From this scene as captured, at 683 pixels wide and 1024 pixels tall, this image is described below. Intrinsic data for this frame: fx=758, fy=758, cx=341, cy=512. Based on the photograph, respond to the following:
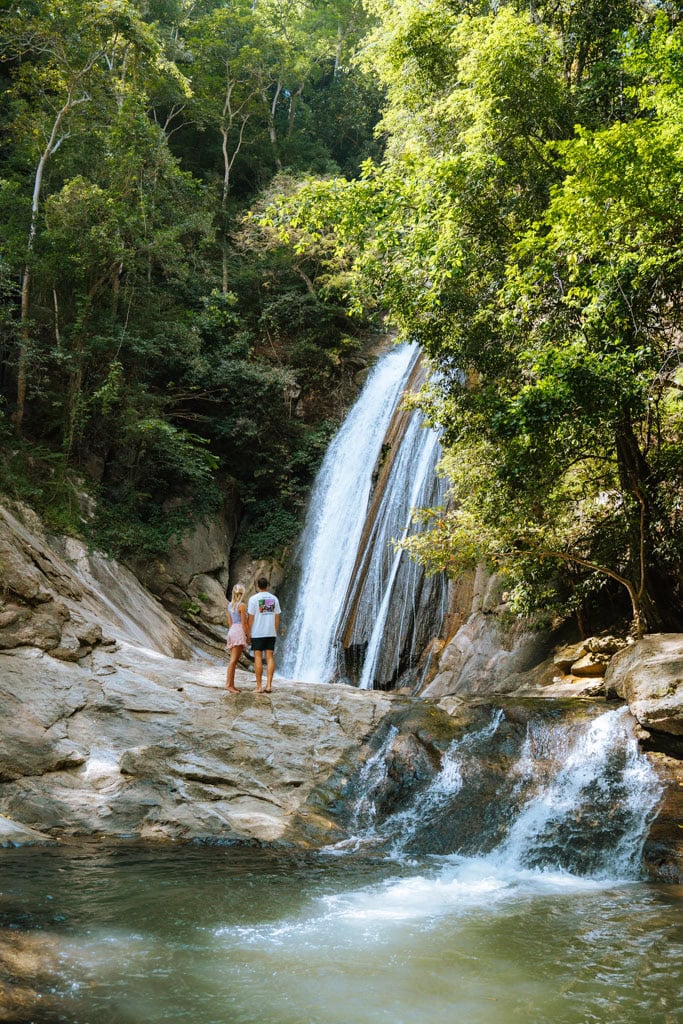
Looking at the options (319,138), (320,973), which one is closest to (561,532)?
(320,973)

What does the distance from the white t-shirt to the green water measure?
3.18 meters

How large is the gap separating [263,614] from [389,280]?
4.77 m

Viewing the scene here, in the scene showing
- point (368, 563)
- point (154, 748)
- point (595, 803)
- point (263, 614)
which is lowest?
point (154, 748)

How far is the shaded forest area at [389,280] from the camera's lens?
320 inches

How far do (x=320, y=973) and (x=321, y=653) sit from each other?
1164cm

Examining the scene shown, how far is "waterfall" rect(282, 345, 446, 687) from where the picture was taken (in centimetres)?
1495

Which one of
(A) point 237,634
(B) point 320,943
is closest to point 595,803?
(B) point 320,943

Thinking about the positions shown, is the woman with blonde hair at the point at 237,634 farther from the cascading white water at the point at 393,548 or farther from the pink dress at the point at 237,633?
the cascading white water at the point at 393,548

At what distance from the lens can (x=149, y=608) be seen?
1388 centimetres

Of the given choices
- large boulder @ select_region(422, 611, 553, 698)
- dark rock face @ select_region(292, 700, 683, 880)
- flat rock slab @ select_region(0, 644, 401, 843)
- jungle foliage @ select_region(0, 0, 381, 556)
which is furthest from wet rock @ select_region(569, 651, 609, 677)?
jungle foliage @ select_region(0, 0, 381, 556)

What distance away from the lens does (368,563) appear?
53.0ft

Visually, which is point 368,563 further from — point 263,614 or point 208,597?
point 263,614

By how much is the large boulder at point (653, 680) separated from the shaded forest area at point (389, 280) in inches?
41.3

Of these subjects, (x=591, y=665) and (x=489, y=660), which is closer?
(x=591, y=665)
